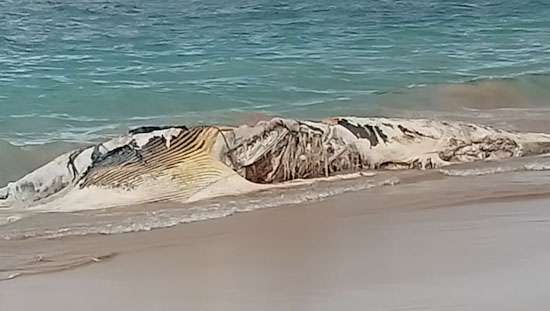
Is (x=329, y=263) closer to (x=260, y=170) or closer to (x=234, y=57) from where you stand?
(x=260, y=170)

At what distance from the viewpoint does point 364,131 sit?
645cm

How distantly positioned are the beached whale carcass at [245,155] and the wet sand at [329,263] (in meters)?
0.76

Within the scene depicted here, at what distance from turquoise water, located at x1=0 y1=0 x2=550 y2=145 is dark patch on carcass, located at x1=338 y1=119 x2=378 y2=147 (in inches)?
88.6

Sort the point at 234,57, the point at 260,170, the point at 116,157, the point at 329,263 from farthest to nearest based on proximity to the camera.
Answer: the point at 234,57
the point at 260,170
the point at 116,157
the point at 329,263

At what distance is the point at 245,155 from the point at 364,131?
2.75ft

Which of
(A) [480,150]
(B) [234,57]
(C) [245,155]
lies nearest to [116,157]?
(C) [245,155]

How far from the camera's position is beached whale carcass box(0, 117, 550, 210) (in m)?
5.63

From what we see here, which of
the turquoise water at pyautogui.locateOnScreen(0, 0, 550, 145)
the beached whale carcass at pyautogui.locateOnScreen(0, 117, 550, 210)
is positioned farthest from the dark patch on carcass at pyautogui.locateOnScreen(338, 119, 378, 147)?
the turquoise water at pyautogui.locateOnScreen(0, 0, 550, 145)

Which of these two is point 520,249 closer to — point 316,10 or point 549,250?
point 549,250

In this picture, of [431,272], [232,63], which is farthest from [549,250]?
[232,63]

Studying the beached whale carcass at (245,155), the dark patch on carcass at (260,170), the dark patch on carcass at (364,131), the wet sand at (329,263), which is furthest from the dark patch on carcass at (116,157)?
the dark patch on carcass at (364,131)

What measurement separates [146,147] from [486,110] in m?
4.08

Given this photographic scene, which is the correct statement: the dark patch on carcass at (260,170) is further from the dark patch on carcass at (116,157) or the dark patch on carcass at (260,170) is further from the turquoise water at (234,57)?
the turquoise water at (234,57)

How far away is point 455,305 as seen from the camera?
3201 mm
